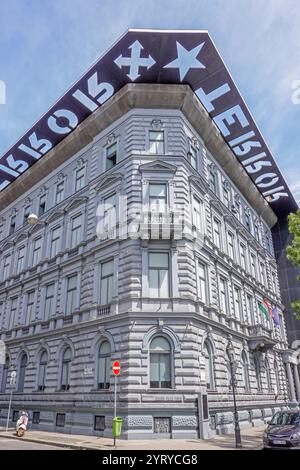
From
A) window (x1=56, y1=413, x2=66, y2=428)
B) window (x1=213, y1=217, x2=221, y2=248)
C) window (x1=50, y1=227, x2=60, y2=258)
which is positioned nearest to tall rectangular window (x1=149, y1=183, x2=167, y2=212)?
window (x1=213, y1=217, x2=221, y2=248)

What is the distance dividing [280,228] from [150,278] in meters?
30.2

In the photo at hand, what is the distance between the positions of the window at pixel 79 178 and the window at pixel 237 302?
14.5 meters

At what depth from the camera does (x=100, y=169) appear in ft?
85.4

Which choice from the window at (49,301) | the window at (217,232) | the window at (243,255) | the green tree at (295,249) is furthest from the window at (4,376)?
the green tree at (295,249)

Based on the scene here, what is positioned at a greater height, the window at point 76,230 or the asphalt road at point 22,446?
the window at point 76,230

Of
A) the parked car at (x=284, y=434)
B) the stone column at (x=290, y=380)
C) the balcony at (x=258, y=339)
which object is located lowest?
the parked car at (x=284, y=434)

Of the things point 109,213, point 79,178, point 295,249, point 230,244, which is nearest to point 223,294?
point 230,244

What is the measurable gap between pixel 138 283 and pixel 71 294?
673cm

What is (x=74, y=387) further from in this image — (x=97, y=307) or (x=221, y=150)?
(x=221, y=150)

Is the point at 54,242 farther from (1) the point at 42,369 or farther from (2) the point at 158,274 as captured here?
(2) the point at 158,274

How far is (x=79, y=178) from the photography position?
92.3ft

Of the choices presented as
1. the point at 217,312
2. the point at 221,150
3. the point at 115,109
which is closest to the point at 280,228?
the point at 221,150

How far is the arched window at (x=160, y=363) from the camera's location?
18.3 meters

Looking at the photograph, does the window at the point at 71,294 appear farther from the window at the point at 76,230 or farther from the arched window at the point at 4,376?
the arched window at the point at 4,376
